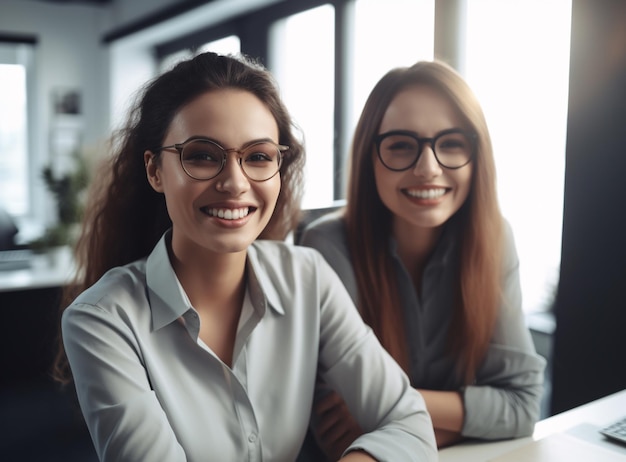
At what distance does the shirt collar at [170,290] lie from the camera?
Answer: 3.29 feet

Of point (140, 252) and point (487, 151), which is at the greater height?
point (487, 151)

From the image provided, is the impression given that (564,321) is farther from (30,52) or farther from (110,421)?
(30,52)

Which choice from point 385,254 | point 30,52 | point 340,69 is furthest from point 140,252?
point 30,52

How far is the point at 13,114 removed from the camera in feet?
19.9

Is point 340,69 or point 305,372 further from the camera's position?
point 340,69

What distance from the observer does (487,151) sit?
53.0 inches

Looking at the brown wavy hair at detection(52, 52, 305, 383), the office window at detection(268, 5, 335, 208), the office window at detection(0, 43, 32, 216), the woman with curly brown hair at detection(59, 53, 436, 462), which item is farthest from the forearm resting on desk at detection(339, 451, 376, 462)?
the office window at detection(0, 43, 32, 216)

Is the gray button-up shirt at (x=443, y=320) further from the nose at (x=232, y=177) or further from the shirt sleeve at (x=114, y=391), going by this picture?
the shirt sleeve at (x=114, y=391)

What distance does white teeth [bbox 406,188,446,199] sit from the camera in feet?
4.31

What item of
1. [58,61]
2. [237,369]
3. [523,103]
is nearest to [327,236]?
[237,369]

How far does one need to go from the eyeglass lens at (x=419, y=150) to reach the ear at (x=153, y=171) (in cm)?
52

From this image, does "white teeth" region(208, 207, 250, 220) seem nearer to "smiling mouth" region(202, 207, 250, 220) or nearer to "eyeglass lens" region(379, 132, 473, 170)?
"smiling mouth" region(202, 207, 250, 220)

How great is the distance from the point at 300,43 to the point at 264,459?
3108 mm

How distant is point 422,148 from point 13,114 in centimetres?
585
